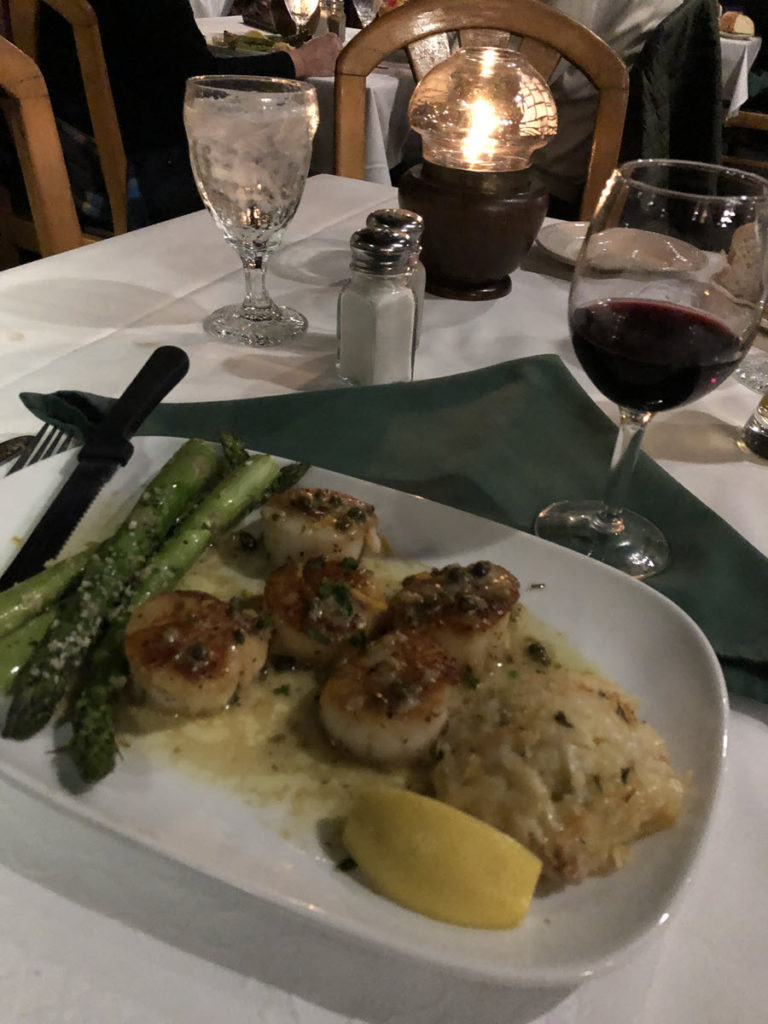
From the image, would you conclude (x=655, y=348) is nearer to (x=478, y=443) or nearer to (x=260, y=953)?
(x=478, y=443)

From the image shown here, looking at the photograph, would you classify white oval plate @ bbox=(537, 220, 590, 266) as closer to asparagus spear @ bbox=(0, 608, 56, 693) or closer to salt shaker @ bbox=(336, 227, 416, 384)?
salt shaker @ bbox=(336, 227, 416, 384)

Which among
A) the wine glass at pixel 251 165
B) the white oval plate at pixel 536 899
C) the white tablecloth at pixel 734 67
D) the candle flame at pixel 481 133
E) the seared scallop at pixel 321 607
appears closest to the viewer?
the white oval plate at pixel 536 899

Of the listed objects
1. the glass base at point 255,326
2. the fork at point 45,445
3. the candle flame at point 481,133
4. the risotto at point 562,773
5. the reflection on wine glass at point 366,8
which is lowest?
the reflection on wine glass at point 366,8

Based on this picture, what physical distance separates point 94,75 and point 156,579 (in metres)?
3.28

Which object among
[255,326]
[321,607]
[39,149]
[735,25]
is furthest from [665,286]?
[735,25]

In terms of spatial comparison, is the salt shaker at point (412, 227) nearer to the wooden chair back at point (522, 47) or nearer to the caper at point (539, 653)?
the caper at point (539, 653)

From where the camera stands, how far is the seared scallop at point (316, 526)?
1223mm

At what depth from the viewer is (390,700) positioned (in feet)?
3.10

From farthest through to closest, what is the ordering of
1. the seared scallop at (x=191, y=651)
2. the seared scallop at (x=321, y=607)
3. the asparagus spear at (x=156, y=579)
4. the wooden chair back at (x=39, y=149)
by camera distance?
the wooden chair back at (x=39, y=149), the seared scallop at (x=321, y=607), the seared scallop at (x=191, y=651), the asparagus spear at (x=156, y=579)

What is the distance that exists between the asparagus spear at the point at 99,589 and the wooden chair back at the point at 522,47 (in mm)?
2283

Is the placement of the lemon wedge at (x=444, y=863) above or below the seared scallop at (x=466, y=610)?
above

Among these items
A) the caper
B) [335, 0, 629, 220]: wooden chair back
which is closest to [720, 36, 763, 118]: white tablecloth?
[335, 0, 629, 220]: wooden chair back

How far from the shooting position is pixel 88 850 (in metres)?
0.84

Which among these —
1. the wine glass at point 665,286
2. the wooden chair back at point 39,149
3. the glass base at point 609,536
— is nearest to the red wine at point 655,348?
the wine glass at point 665,286
